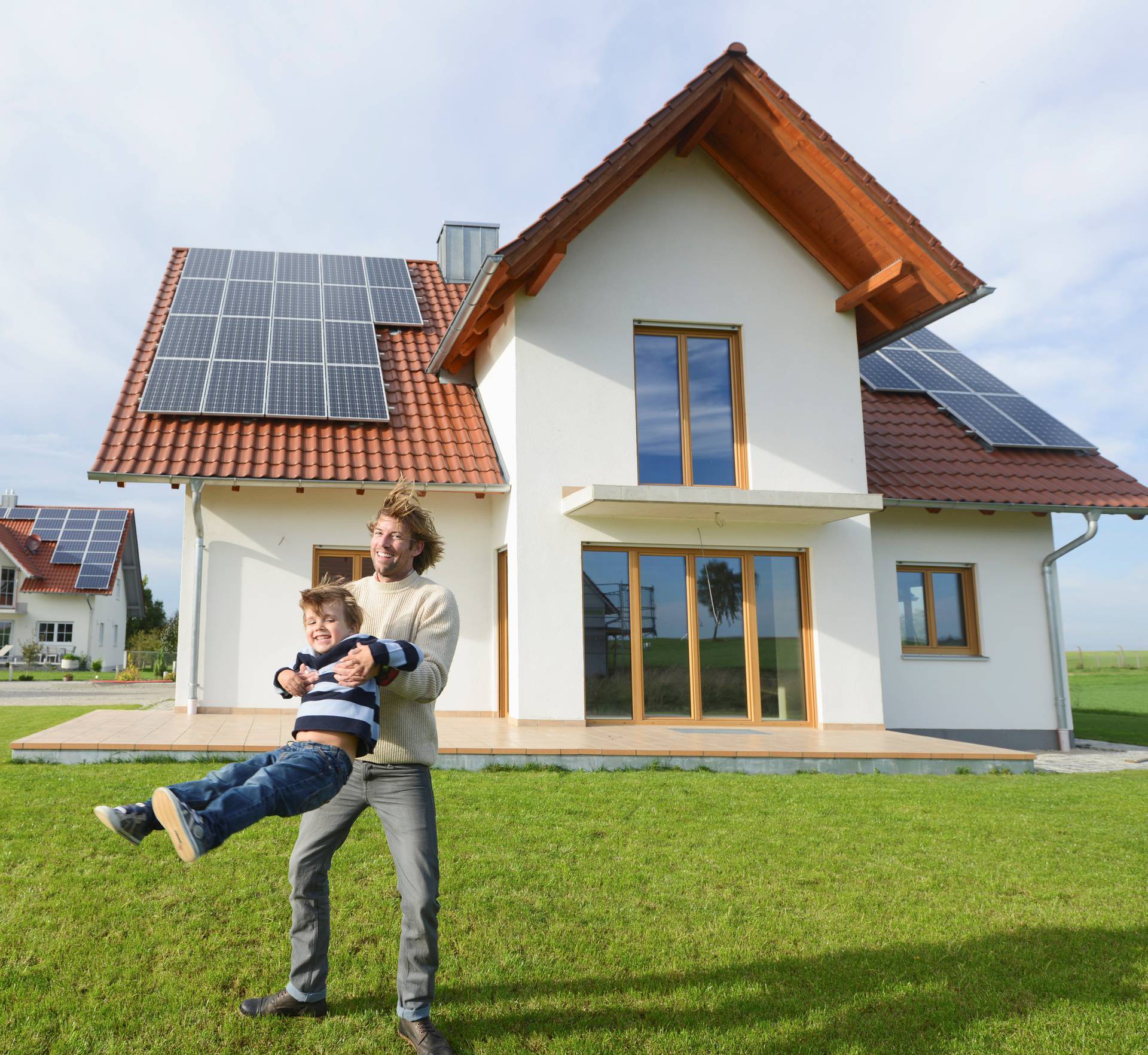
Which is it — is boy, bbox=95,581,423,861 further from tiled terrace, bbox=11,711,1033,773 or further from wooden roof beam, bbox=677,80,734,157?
wooden roof beam, bbox=677,80,734,157

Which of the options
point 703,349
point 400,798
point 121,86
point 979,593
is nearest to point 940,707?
point 979,593

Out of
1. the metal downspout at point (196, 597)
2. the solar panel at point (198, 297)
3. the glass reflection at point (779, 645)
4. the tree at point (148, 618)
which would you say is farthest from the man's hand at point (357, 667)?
the tree at point (148, 618)

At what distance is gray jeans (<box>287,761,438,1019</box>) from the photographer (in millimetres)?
3166

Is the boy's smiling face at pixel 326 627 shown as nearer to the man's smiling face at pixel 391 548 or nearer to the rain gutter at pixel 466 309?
the man's smiling face at pixel 391 548

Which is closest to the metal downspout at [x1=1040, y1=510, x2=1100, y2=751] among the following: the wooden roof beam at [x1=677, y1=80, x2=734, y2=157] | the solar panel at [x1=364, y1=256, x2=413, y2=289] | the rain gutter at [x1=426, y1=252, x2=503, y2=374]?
the wooden roof beam at [x1=677, y1=80, x2=734, y2=157]

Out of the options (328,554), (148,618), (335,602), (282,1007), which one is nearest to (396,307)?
(328,554)

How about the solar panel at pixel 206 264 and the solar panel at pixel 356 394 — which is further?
the solar panel at pixel 206 264

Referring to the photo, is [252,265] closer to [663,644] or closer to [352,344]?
[352,344]

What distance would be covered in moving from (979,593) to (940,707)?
167cm

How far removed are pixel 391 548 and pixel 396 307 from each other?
1140 cm

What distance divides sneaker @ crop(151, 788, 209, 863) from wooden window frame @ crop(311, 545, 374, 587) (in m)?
8.57

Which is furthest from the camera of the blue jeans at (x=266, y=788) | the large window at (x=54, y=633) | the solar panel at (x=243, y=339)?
the large window at (x=54, y=633)

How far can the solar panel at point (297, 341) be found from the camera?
483 inches

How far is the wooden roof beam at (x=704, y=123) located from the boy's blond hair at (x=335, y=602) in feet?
30.7
